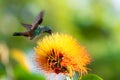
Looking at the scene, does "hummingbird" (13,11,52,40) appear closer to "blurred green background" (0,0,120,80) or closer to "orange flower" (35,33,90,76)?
"orange flower" (35,33,90,76)

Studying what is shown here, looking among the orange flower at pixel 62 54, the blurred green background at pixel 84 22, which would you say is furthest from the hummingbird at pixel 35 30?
the blurred green background at pixel 84 22

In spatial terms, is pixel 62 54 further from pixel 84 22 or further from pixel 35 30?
pixel 84 22

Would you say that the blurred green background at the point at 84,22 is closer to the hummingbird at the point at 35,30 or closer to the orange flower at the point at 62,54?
the hummingbird at the point at 35,30

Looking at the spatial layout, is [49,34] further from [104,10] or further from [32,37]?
[104,10]

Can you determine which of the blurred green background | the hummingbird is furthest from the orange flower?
the blurred green background

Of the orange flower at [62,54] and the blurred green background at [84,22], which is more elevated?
the blurred green background at [84,22]
